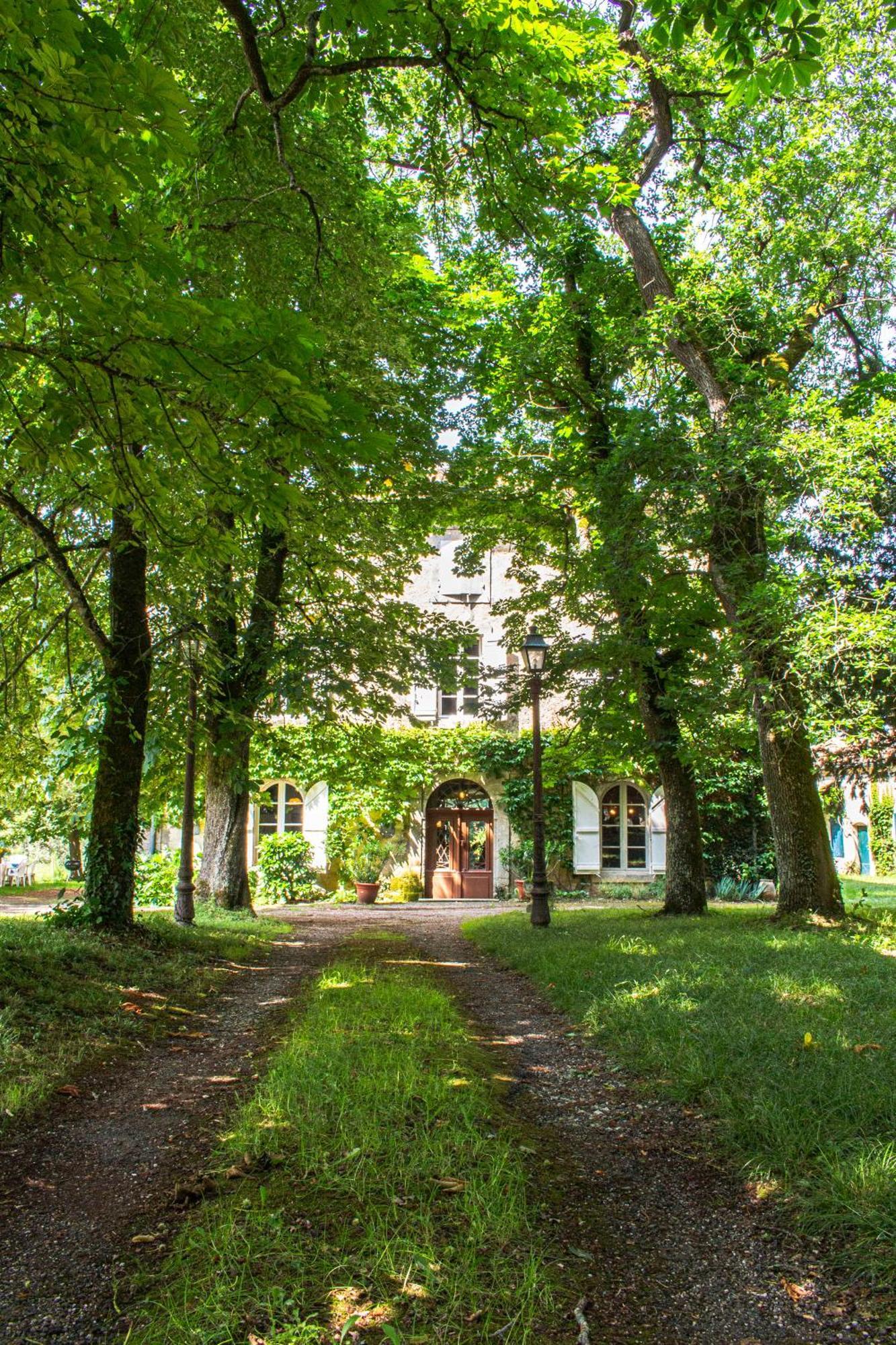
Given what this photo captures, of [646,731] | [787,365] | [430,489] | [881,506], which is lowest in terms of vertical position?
[646,731]

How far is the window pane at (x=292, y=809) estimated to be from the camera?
20.8 m

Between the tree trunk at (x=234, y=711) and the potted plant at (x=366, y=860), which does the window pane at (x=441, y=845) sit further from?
the tree trunk at (x=234, y=711)

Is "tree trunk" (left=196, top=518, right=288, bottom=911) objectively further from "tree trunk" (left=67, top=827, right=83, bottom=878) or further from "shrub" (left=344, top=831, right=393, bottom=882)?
"shrub" (left=344, top=831, right=393, bottom=882)

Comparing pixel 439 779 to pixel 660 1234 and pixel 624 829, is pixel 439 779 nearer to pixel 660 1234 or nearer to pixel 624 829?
pixel 624 829

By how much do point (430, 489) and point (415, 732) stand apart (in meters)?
9.56

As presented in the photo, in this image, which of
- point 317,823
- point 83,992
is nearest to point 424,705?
point 317,823

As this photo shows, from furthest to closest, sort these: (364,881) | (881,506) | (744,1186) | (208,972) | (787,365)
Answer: (364,881)
(787,365)
(881,506)
(208,972)
(744,1186)

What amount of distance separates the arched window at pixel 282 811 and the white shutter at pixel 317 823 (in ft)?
1.81

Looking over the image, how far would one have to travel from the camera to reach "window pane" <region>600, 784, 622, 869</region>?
808 inches

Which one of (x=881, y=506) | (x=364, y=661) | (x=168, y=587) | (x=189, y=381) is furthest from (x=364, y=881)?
(x=189, y=381)

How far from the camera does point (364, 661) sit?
1120 cm

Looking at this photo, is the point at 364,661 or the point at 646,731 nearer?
the point at 364,661

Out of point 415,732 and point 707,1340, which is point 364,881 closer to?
point 415,732

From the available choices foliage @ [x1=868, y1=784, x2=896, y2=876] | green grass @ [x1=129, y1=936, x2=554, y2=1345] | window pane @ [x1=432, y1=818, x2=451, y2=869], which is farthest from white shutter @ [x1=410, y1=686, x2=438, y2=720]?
green grass @ [x1=129, y1=936, x2=554, y2=1345]
